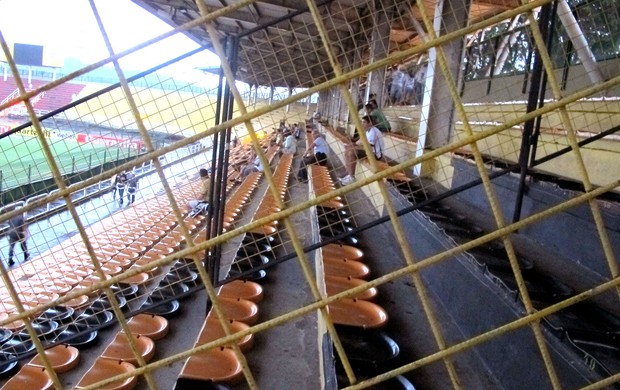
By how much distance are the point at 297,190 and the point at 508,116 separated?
11.8ft

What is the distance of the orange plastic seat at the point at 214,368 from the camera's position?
2283mm

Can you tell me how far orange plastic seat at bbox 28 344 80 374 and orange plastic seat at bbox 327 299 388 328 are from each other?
4.65 ft

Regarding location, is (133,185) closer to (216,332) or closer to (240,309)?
(240,309)

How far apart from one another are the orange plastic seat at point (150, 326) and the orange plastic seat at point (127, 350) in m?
0.14

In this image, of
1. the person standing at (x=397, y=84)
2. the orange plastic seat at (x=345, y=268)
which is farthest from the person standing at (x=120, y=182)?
the person standing at (x=397, y=84)

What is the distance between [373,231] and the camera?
4.76 metres

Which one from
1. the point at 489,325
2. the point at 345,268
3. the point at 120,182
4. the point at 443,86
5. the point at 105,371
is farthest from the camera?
the point at 443,86

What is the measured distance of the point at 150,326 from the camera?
10.4 ft

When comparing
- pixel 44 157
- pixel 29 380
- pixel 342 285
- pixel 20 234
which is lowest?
pixel 342 285

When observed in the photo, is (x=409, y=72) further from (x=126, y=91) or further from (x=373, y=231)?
(x=126, y=91)

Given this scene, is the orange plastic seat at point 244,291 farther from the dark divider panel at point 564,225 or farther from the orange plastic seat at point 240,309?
Answer: the dark divider panel at point 564,225

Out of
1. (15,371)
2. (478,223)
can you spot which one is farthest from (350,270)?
(15,371)

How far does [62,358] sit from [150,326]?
489 mm

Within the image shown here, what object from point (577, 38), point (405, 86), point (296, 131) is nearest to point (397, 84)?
point (405, 86)
